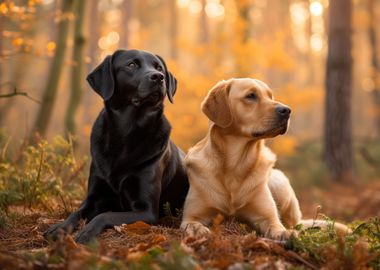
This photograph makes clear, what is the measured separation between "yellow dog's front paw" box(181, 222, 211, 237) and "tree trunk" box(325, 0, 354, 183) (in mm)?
8632

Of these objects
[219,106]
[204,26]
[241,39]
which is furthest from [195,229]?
[204,26]

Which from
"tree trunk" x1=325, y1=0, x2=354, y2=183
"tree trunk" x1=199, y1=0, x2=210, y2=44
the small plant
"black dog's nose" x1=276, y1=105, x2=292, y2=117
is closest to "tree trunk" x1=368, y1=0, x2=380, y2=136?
"tree trunk" x1=325, y1=0, x2=354, y2=183

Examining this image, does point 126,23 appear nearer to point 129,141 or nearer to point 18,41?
point 18,41

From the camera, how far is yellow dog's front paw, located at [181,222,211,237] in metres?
3.41

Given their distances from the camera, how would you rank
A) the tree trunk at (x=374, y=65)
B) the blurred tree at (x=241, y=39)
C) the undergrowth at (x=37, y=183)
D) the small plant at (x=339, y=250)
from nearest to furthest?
the small plant at (x=339, y=250), the undergrowth at (x=37, y=183), the blurred tree at (x=241, y=39), the tree trunk at (x=374, y=65)

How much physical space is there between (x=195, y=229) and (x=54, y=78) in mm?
5864

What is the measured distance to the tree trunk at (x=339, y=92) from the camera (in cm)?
1172

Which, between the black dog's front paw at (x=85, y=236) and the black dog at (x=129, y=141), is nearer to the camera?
the black dog's front paw at (x=85, y=236)

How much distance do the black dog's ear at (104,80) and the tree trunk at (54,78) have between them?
3.97m

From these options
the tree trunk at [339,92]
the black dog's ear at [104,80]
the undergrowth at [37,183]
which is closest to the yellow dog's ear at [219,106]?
the black dog's ear at [104,80]

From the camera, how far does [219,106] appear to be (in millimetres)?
4211

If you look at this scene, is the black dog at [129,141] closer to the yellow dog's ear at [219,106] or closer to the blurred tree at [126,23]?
the yellow dog's ear at [219,106]

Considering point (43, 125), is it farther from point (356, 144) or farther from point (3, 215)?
point (356, 144)

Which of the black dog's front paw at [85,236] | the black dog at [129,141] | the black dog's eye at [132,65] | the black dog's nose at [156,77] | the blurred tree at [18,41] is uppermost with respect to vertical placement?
the blurred tree at [18,41]
